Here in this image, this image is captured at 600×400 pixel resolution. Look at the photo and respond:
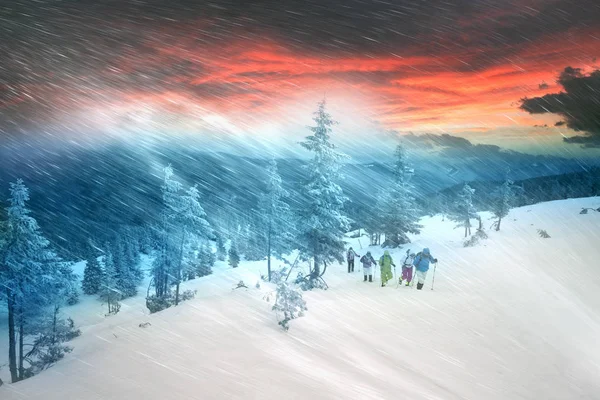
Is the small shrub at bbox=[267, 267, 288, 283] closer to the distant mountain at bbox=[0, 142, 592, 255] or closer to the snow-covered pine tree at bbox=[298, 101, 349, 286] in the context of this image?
the snow-covered pine tree at bbox=[298, 101, 349, 286]

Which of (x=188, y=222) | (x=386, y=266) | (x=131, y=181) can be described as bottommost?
(x=386, y=266)

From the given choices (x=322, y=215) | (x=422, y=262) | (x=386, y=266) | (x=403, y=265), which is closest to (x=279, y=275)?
(x=322, y=215)

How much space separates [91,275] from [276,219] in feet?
7.45

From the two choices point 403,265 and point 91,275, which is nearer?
point 91,275

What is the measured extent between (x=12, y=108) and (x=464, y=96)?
657cm

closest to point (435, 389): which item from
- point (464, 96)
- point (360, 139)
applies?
point (360, 139)

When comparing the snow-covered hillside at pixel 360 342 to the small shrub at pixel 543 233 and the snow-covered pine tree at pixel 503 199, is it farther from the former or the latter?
the small shrub at pixel 543 233

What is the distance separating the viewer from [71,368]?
12.7 feet

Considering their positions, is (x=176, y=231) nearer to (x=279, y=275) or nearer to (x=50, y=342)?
(x=279, y=275)

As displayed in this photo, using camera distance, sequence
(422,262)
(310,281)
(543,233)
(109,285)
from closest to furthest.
Result: (109,285) → (310,281) → (422,262) → (543,233)

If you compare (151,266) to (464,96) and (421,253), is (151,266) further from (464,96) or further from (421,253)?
(464,96)

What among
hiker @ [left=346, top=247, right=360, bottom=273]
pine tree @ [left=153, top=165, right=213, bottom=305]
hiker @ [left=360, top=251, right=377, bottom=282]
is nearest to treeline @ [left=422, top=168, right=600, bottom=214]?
hiker @ [left=360, top=251, right=377, bottom=282]

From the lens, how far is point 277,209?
15.8 feet

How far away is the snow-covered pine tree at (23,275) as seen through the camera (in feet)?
12.3
